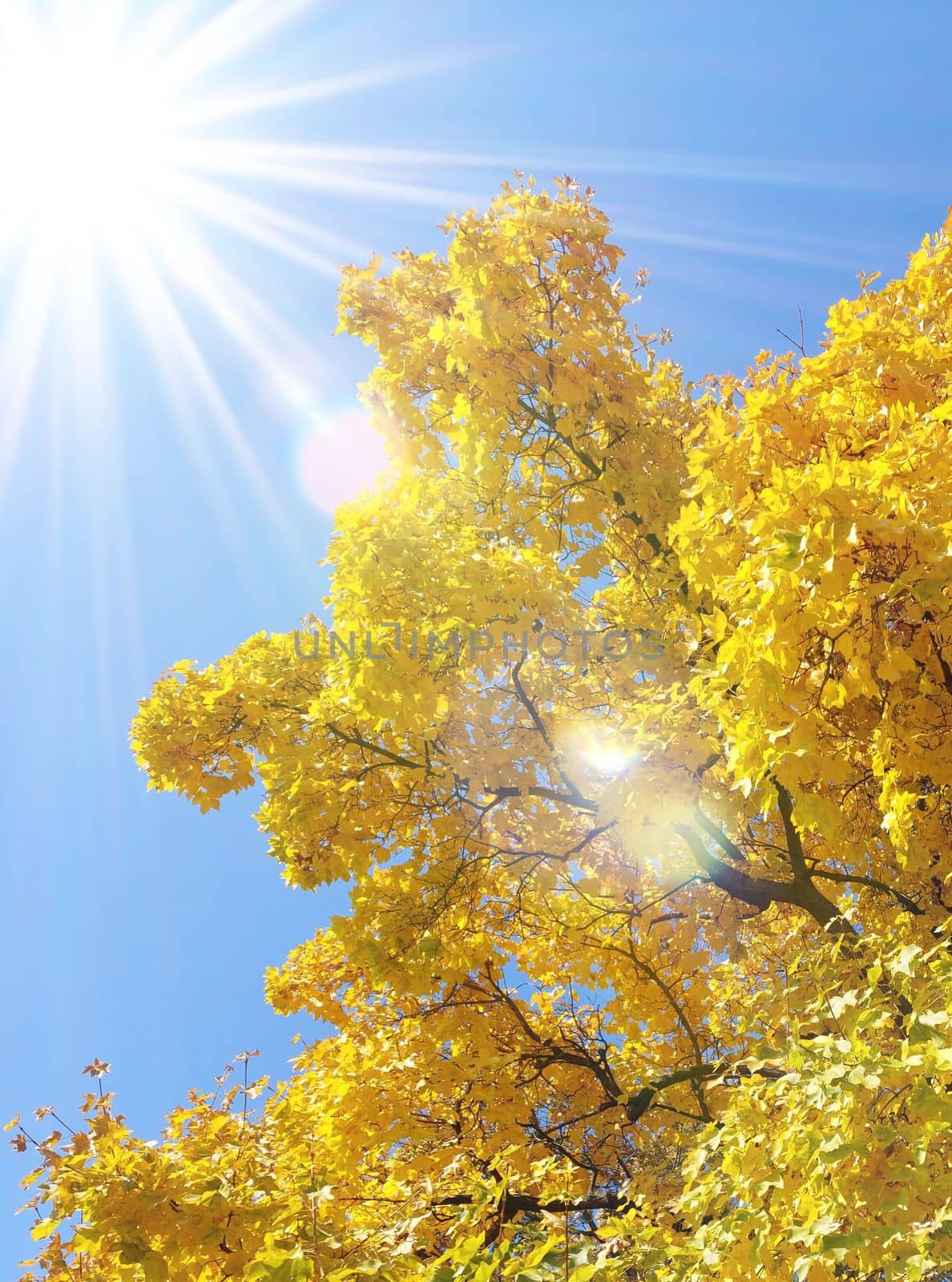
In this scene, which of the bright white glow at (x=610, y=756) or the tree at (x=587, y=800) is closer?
the tree at (x=587, y=800)

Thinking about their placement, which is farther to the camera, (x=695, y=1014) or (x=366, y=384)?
(x=695, y=1014)

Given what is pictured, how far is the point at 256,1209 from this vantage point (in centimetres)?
321

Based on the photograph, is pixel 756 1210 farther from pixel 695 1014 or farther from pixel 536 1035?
pixel 695 1014

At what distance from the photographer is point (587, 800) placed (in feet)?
17.9

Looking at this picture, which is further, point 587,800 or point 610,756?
point 587,800

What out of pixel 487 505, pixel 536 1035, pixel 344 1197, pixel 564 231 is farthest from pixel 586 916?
pixel 564 231

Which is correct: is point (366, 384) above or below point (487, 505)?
above

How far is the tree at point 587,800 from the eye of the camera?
2.59 m

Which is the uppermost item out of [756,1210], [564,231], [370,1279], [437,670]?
[564,231]

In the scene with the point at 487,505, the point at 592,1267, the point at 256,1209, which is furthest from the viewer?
the point at 487,505

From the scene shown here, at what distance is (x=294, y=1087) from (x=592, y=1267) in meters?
5.07

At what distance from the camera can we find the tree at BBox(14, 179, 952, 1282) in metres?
2.59

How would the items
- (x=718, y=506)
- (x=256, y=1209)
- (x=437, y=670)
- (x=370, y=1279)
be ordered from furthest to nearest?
(x=437, y=670) → (x=718, y=506) → (x=256, y=1209) → (x=370, y=1279)

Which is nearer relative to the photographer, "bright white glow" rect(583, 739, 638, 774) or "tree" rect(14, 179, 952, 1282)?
"tree" rect(14, 179, 952, 1282)
